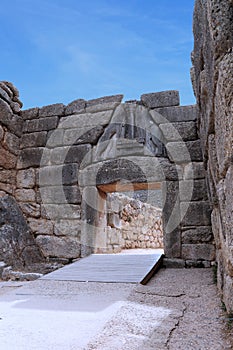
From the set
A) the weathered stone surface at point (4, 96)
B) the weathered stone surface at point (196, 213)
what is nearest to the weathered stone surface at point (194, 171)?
the weathered stone surface at point (196, 213)

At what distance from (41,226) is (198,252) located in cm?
281

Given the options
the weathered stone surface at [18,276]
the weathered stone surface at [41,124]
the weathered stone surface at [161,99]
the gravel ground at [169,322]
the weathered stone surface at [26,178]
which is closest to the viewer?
the gravel ground at [169,322]

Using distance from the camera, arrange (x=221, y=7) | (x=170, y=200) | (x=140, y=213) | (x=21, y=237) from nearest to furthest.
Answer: (x=221, y=7)
(x=170, y=200)
(x=21, y=237)
(x=140, y=213)

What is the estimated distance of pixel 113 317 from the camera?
215 centimetres

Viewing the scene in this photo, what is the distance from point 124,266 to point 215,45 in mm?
3241

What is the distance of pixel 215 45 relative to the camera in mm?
1646

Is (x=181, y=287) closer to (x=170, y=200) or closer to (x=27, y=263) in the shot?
(x=170, y=200)

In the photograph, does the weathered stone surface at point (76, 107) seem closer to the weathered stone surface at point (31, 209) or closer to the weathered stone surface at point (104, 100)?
the weathered stone surface at point (104, 100)

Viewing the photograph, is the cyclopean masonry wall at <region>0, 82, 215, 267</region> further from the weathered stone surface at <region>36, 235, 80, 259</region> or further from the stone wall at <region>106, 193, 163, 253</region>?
the stone wall at <region>106, 193, 163, 253</region>

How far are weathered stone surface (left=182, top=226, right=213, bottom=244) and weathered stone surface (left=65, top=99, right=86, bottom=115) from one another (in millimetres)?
2970

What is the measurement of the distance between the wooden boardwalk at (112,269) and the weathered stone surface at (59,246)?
1.40 ft

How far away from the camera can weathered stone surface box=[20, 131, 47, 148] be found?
5.86 metres

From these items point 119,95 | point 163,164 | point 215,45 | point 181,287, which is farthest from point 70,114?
point 215,45

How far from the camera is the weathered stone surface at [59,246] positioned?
5.22m
